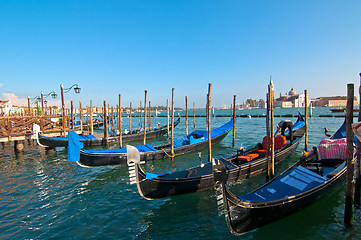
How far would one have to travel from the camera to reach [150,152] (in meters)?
10.0

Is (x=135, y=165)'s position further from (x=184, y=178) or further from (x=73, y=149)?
(x=73, y=149)

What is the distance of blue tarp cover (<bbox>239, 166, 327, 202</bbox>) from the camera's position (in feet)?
14.2

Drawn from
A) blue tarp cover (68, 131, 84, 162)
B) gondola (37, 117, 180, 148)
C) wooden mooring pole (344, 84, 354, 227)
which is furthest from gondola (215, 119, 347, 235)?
gondola (37, 117, 180, 148)

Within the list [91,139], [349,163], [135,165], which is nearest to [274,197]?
[349,163]

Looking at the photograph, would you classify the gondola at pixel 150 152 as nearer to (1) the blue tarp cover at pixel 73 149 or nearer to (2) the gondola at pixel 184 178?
(1) the blue tarp cover at pixel 73 149

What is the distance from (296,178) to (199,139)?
7.57m

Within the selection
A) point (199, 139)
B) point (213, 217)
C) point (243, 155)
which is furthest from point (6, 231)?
point (199, 139)

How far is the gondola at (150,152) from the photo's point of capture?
842 centimetres

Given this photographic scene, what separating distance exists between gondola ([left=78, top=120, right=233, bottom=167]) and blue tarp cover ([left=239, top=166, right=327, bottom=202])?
6.07 metres

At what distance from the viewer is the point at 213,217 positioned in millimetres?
4906

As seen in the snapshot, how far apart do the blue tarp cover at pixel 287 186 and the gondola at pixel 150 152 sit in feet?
19.9

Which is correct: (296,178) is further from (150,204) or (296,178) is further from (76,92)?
(76,92)

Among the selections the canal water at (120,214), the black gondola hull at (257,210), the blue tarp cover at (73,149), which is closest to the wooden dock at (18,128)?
the canal water at (120,214)

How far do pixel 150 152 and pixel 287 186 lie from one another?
6618 millimetres
